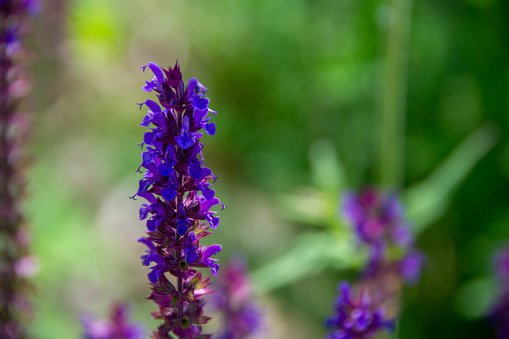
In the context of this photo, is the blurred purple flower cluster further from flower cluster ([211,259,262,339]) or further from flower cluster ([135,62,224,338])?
flower cluster ([135,62,224,338])

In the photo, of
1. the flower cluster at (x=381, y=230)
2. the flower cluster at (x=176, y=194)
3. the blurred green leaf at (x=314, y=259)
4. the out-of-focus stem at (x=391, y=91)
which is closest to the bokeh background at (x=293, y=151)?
the blurred green leaf at (x=314, y=259)

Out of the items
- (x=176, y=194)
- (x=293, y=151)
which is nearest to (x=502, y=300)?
(x=176, y=194)

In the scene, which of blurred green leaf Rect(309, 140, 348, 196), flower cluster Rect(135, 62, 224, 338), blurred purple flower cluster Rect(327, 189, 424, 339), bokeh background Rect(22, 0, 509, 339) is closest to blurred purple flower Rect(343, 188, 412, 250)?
blurred purple flower cluster Rect(327, 189, 424, 339)

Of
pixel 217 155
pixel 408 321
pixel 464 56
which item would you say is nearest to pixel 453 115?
pixel 464 56

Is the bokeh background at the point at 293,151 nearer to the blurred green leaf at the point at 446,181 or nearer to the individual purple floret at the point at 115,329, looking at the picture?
the blurred green leaf at the point at 446,181

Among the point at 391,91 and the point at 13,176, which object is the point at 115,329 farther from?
the point at 391,91

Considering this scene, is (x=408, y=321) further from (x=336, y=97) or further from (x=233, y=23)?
(x=233, y=23)

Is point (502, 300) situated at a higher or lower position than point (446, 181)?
lower
